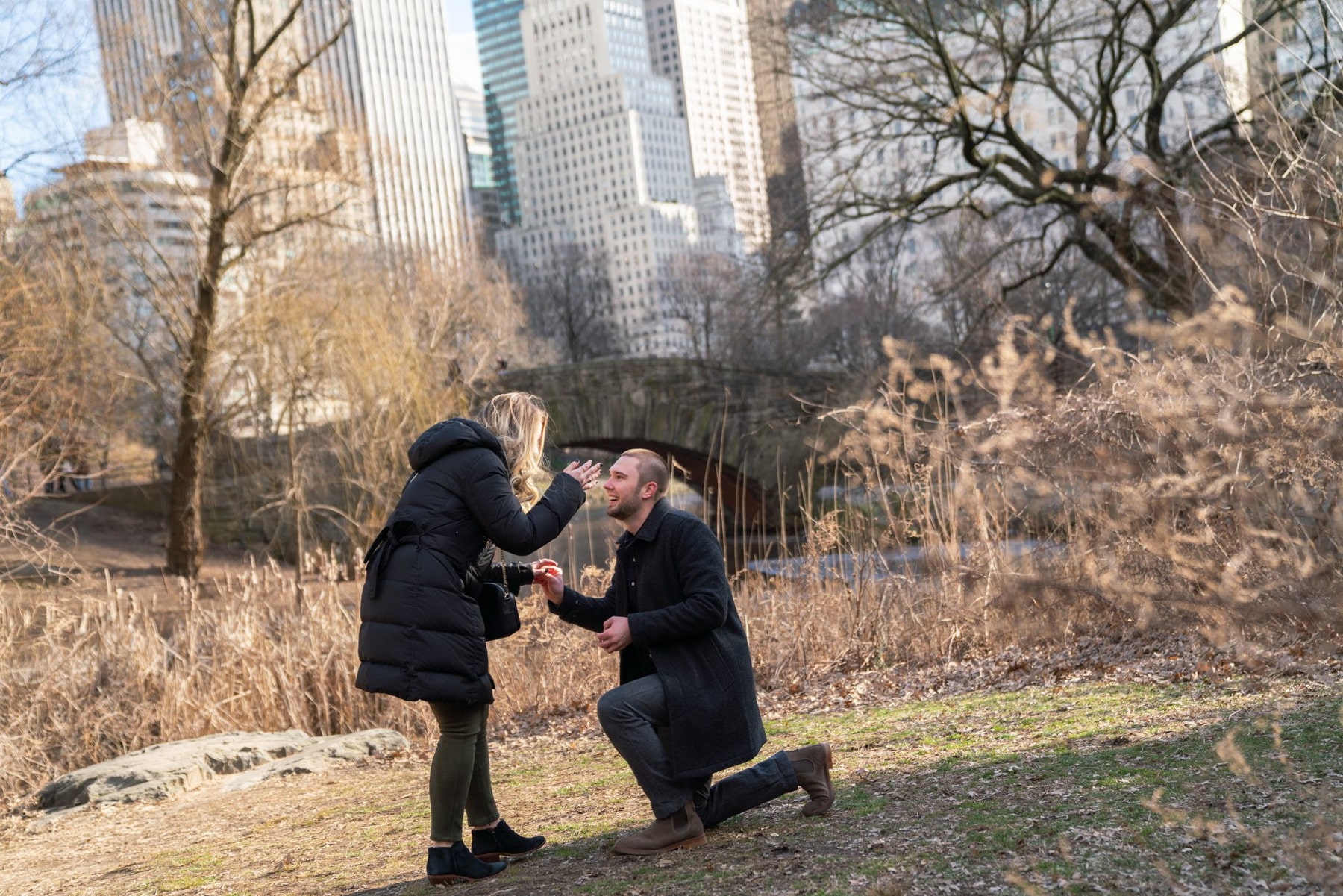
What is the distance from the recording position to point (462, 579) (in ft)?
14.0

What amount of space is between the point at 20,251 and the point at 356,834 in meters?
13.8

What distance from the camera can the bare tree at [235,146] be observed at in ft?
53.1

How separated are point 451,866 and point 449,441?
1.41 m

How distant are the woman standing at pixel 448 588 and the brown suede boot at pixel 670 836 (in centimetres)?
48

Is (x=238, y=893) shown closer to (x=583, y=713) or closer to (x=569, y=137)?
(x=583, y=713)

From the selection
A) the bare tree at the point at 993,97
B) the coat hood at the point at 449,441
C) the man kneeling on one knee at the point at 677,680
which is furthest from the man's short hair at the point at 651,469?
the bare tree at the point at 993,97

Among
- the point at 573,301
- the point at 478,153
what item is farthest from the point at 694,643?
the point at 478,153

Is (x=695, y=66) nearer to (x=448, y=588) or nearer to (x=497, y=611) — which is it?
(x=497, y=611)

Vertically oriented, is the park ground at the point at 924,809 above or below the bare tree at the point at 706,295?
below

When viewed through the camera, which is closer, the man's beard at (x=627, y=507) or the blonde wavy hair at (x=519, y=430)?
the man's beard at (x=627, y=507)

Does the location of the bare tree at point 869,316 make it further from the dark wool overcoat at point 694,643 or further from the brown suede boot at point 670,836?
the brown suede boot at point 670,836

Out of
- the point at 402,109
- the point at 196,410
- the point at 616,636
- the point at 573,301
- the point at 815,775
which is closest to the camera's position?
the point at 616,636

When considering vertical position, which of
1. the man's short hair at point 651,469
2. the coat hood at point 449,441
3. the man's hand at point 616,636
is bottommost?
the man's hand at point 616,636

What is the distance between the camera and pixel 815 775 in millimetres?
4461
